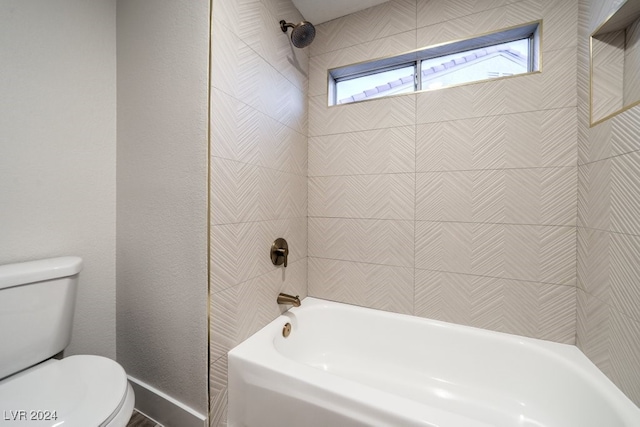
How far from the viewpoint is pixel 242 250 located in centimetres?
120

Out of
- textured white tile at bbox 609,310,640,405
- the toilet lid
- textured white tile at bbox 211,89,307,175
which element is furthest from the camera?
textured white tile at bbox 211,89,307,175

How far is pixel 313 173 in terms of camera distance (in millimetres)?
1751

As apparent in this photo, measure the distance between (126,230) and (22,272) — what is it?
0.42 meters

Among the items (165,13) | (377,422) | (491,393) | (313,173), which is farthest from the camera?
(313,173)

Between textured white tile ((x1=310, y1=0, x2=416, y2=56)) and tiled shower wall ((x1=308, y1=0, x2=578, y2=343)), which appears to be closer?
tiled shower wall ((x1=308, y1=0, x2=578, y2=343))

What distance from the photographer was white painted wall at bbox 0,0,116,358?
3.28 feet

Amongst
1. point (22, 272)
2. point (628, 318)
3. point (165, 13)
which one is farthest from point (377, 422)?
point (165, 13)

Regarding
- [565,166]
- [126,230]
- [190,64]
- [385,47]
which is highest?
[385,47]

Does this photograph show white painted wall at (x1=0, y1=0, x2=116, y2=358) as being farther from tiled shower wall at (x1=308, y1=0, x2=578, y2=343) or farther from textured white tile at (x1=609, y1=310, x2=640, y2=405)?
textured white tile at (x1=609, y1=310, x2=640, y2=405)

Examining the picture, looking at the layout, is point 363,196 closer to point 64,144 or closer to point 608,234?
point 608,234

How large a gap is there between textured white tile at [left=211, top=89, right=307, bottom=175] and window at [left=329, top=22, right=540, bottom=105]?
500mm

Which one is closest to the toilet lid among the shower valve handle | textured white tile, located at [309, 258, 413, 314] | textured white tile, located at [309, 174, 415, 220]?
the shower valve handle

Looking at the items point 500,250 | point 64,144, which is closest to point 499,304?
point 500,250

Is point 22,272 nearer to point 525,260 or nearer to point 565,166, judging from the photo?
point 525,260
